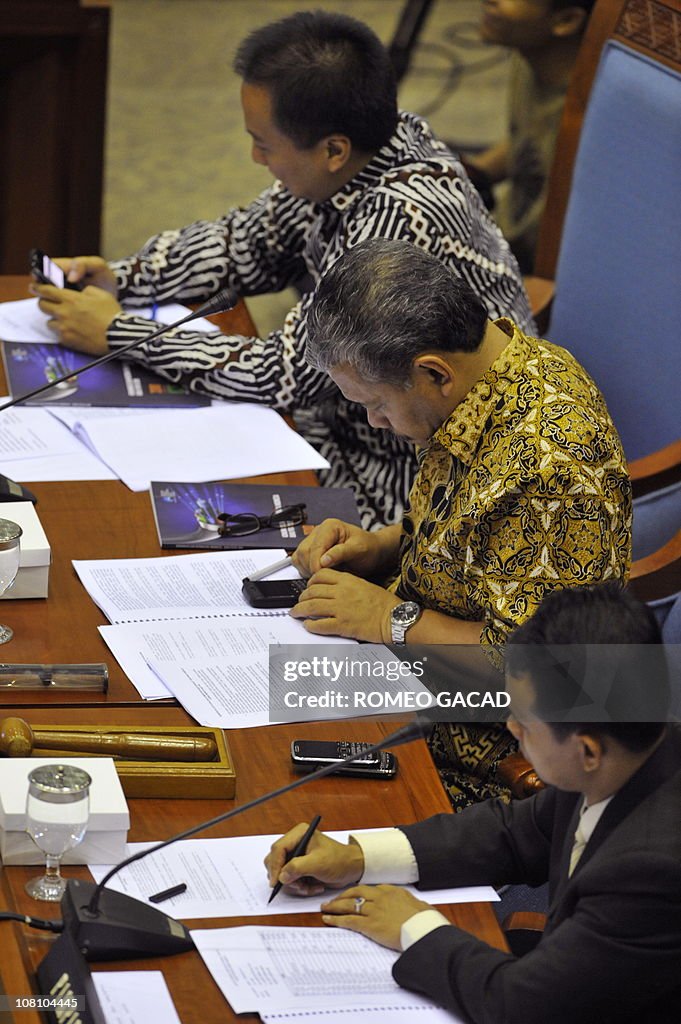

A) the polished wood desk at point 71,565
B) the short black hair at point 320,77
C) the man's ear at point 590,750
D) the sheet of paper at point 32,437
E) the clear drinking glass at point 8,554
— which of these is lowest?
the sheet of paper at point 32,437

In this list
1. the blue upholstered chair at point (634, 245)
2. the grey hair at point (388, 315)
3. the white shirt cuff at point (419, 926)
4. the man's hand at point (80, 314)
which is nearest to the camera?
the white shirt cuff at point (419, 926)

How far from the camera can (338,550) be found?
193 centimetres

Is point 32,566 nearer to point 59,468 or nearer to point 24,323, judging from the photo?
point 59,468

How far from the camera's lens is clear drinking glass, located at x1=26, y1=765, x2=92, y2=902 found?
1.26 metres

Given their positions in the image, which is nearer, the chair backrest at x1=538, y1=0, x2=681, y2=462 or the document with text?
the document with text

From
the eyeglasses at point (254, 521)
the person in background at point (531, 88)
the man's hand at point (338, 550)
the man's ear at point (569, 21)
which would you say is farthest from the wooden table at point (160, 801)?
the man's ear at point (569, 21)

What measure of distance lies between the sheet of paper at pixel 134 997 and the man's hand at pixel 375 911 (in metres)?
0.18

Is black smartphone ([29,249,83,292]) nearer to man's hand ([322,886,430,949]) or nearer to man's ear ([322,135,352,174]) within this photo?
man's ear ([322,135,352,174])

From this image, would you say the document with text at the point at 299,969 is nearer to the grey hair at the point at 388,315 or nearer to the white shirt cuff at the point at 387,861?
the white shirt cuff at the point at 387,861

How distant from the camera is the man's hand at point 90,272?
262 centimetres

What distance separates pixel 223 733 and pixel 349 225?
3.56 ft

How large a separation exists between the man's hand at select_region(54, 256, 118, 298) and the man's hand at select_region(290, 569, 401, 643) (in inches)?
41.4

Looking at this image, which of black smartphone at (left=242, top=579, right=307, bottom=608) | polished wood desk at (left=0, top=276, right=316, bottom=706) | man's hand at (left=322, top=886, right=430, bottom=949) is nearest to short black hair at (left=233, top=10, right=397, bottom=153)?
polished wood desk at (left=0, top=276, right=316, bottom=706)

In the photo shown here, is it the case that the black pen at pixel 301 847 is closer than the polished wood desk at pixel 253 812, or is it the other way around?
the polished wood desk at pixel 253 812
